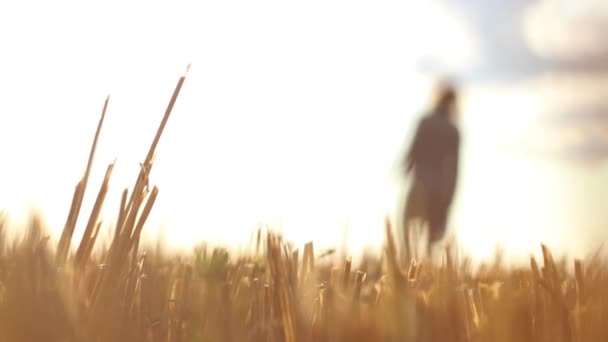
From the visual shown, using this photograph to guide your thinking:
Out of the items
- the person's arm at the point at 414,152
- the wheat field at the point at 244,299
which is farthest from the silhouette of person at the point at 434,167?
the wheat field at the point at 244,299

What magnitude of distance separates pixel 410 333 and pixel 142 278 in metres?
0.74

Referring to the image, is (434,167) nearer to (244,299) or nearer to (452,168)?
(452,168)

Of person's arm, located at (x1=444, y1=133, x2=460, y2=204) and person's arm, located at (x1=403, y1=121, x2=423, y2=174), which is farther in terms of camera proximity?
person's arm, located at (x1=403, y1=121, x2=423, y2=174)

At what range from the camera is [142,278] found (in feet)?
4.81

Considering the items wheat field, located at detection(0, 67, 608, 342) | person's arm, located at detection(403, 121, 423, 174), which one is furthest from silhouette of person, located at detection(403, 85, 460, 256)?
wheat field, located at detection(0, 67, 608, 342)

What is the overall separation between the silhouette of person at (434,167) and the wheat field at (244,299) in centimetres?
539

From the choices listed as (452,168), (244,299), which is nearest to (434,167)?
(452,168)

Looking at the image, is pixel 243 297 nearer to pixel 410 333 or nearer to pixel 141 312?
pixel 141 312

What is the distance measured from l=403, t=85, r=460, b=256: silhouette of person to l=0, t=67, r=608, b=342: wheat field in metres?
5.39

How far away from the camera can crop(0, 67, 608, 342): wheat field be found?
2.75 feet

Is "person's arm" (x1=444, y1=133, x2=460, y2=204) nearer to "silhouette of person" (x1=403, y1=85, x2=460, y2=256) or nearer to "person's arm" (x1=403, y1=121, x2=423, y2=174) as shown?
"silhouette of person" (x1=403, y1=85, x2=460, y2=256)

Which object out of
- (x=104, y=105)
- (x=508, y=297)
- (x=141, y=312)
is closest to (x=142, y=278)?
(x=141, y=312)

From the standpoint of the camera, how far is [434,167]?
7.04 metres

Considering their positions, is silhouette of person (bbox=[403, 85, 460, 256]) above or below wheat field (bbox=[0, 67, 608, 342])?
above
